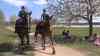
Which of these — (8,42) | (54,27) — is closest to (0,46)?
(8,42)

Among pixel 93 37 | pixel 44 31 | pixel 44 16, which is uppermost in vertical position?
pixel 44 16

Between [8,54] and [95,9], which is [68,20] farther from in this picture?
[8,54]

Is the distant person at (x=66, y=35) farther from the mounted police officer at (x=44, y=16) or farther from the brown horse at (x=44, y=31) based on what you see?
the mounted police officer at (x=44, y=16)

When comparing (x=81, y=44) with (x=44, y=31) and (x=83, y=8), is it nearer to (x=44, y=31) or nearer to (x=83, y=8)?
(x=44, y=31)

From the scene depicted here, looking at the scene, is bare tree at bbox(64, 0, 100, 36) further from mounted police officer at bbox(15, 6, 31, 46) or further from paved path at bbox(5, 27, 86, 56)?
mounted police officer at bbox(15, 6, 31, 46)

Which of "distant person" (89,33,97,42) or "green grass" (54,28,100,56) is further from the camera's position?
"distant person" (89,33,97,42)

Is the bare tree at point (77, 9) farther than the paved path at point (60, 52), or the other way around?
the bare tree at point (77, 9)

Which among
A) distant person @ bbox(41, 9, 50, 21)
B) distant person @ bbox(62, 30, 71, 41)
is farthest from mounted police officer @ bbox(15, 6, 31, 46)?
distant person @ bbox(62, 30, 71, 41)

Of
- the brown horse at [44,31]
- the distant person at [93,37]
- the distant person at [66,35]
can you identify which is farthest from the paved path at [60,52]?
the distant person at [93,37]

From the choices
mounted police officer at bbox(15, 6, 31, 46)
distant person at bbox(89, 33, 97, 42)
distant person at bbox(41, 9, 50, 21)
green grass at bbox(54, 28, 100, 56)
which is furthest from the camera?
distant person at bbox(89, 33, 97, 42)

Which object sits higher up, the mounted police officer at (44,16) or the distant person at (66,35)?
the mounted police officer at (44,16)

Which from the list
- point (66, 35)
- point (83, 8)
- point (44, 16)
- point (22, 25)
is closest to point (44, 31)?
point (44, 16)

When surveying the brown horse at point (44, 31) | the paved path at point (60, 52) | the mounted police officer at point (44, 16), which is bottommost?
the paved path at point (60, 52)

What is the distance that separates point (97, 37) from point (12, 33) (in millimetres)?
3182
